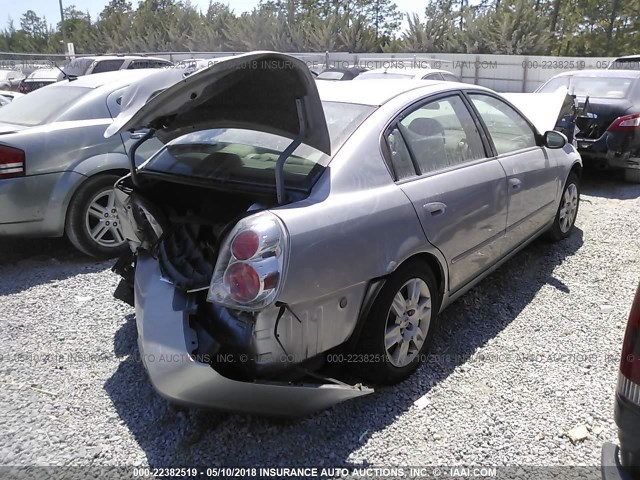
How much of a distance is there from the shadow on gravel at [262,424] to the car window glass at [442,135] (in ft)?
3.79

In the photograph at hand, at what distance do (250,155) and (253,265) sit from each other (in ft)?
2.99

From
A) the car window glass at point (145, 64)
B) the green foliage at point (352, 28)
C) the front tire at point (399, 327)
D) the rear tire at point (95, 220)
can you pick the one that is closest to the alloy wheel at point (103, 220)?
the rear tire at point (95, 220)

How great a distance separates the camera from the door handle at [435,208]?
2.98 meters

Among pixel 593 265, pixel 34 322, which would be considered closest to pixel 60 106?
pixel 34 322

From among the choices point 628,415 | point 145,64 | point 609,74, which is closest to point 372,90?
point 628,415

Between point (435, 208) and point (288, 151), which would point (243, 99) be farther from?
point (435, 208)

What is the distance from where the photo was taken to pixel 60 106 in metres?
5.11

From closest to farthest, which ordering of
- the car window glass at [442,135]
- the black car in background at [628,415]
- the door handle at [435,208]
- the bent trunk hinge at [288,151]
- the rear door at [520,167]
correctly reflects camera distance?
the black car in background at [628,415] < the bent trunk hinge at [288,151] < the door handle at [435,208] < the car window glass at [442,135] < the rear door at [520,167]

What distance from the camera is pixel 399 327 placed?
2.90 metres

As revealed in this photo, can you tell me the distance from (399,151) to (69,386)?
2293 millimetres

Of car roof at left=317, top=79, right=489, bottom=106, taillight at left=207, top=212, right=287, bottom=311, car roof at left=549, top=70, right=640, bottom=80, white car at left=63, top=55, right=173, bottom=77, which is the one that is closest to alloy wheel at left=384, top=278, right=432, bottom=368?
taillight at left=207, top=212, right=287, bottom=311

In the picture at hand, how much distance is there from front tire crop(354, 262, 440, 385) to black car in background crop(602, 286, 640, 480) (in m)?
1.13

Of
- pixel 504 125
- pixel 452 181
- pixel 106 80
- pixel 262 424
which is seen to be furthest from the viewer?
pixel 106 80

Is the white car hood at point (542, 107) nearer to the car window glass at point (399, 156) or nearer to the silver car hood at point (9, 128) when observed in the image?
the car window glass at point (399, 156)
